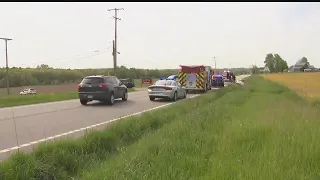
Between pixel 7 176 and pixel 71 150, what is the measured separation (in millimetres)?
2012

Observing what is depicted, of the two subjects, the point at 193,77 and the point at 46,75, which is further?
the point at 46,75

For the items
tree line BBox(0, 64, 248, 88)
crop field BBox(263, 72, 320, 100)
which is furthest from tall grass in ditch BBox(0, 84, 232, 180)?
tree line BBox(0, 64, 248, 88)

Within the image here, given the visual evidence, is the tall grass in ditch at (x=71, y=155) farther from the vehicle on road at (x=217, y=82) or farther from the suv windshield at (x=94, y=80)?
the vehicle on road at (x=217, y=82)

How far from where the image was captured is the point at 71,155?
7.32 m

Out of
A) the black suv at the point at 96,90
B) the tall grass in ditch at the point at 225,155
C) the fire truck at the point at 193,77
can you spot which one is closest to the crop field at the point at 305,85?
the fire truck at the point at 193,77

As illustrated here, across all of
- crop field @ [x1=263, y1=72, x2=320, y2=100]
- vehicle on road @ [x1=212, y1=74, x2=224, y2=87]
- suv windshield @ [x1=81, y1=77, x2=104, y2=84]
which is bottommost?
crop field @ [x1=263, y1=72, x2=320, y2=100]

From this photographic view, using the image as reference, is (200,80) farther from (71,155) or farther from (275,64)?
(275,64)

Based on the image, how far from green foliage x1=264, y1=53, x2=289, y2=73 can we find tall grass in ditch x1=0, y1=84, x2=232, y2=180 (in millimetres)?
187611

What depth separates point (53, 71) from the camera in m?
118

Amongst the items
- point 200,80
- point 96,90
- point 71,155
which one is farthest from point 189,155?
point 200,80

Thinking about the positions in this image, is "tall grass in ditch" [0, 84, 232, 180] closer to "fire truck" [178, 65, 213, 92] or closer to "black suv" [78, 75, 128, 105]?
"black suv" [78, 75, 128, 105]

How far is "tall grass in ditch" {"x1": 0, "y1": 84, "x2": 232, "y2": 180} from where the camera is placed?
6023mm

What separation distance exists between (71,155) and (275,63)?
635ft

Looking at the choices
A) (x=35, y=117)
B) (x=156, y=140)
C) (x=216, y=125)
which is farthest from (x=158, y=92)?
(x=156, y=140)
